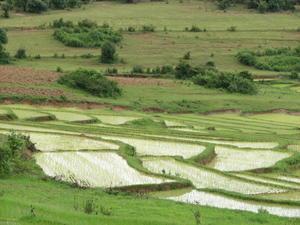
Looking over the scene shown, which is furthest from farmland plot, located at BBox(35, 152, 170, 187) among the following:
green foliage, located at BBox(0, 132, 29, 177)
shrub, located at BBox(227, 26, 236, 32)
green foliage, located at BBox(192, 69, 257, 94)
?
shrub, located at BBox(227, 26, 236, 32)

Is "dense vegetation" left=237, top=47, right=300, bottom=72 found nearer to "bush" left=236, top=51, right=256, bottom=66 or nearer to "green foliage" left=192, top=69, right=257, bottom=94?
"bush" left=236, top=51, right=256, bottom=66

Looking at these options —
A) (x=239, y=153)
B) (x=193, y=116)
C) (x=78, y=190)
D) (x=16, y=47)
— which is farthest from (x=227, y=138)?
(x=16, y=47)

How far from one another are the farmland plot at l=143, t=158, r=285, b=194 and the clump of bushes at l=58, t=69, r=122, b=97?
803 inches

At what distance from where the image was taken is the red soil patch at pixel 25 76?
42.7m

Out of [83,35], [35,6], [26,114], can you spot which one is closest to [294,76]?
[83,35]

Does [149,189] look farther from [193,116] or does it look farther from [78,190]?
[193,116]

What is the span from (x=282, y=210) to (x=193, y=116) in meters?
23.7

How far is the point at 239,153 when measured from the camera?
91.6 ft

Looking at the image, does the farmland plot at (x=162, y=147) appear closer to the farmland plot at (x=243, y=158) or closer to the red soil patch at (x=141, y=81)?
the farmland plot at (x=243, y=158)

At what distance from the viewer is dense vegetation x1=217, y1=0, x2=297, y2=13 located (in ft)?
324

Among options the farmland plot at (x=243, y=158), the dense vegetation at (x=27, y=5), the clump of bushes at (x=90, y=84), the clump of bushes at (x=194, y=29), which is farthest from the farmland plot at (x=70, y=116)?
the dense vegetation at (x=27, y=5)

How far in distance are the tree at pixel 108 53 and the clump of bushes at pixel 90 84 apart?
49.5 feet

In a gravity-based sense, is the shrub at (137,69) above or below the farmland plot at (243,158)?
below

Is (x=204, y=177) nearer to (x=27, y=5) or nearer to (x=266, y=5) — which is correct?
(x=27, y=5)
